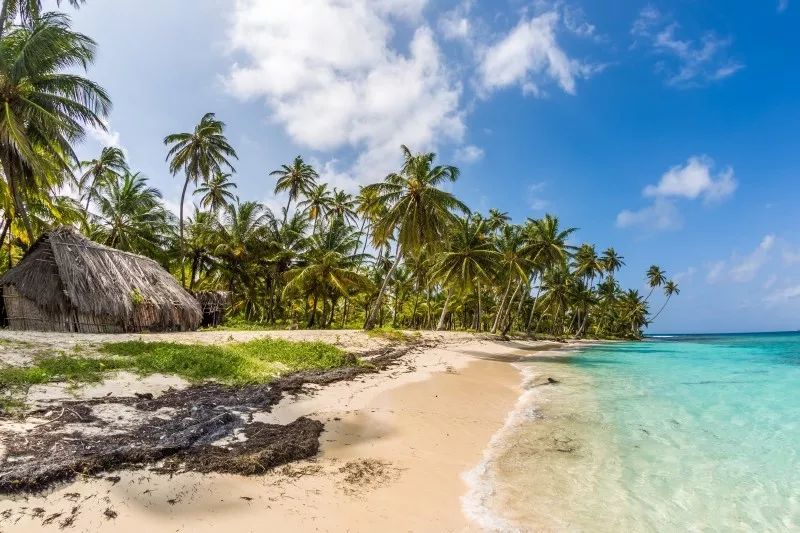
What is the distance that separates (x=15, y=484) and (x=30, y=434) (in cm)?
142

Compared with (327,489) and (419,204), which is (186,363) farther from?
(419,204)

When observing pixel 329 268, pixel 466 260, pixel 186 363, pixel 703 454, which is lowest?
pixel 703 454

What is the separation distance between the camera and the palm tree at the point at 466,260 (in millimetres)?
30844

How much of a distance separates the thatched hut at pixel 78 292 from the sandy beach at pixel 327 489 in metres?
11.1

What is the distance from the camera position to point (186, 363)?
963cm

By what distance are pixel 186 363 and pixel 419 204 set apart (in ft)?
55.5

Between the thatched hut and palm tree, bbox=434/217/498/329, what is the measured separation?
19361 mm

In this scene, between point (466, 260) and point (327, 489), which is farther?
point (466, 260)

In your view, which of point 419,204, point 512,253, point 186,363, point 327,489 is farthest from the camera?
point 512,253

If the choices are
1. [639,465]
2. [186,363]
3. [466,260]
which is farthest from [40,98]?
[466,260]

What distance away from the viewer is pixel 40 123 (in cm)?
1464

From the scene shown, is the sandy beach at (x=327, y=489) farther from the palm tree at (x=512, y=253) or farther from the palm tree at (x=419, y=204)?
the palm tree at (x=512, y=253)

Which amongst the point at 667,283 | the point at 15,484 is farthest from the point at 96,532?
the point at 667,283

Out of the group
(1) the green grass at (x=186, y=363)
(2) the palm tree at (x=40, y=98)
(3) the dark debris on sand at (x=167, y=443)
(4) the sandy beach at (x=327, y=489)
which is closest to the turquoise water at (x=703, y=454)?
(4) the sandy beach at (x=327, y=489)
